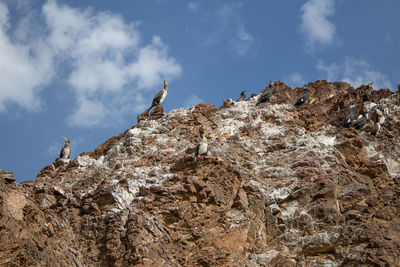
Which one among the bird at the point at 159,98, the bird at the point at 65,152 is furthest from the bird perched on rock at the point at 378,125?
the bird at the point at 65,152

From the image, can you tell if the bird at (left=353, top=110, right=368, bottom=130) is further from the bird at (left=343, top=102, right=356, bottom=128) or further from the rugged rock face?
the rugged rock face

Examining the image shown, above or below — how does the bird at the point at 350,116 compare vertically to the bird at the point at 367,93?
below

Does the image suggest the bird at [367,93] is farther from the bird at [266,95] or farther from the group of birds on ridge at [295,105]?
the bird at [266,95]

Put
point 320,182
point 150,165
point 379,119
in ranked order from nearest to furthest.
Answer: point 320,182
point 150,165
point 379,119

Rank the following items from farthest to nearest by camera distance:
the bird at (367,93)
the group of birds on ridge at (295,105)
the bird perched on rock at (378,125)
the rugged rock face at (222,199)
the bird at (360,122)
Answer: the bird at (367,93), the bird at (360,122), the bird perched on rock at (378,125), the group of birds on ridge at (295,105), the rugged rock face at (222,199)

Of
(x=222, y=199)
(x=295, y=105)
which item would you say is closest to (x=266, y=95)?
(x=295, y=105)

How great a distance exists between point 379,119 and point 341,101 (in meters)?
3.00

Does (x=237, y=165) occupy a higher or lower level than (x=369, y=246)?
higher

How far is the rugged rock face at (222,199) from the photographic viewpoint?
19750mm

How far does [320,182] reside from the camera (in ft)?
75.9

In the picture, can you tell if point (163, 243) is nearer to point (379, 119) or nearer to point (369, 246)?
point (369, 246)

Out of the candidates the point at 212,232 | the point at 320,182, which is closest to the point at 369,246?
the point at 320,182

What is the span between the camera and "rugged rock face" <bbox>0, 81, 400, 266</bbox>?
64.8 ft

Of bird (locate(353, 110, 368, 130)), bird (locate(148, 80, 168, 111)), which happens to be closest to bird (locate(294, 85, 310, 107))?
bird (locate(353, 110, 368, 130))
